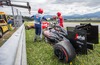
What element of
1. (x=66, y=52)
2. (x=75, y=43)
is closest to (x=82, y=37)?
(x=75, y=43)

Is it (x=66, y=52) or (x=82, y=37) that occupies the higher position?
(x=82, y=37)

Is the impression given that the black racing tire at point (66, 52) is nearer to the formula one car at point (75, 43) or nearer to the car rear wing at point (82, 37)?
the formula one car at point (75, 43)

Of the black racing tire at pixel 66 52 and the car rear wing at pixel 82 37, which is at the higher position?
the car rear wing at pixel 82 37

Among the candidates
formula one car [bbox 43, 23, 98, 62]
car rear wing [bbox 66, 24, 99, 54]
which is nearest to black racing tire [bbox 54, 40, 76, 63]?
formula one car [bbox 43, 23, 98, 62]

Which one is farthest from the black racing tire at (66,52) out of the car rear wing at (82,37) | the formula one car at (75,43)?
the car rear wing at (82,37)

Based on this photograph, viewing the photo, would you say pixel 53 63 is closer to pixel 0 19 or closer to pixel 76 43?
pixel 76 43

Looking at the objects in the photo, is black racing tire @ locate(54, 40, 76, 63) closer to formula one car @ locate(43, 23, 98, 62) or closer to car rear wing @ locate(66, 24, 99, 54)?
formula one car @ locate(43, 23, 98, 62)

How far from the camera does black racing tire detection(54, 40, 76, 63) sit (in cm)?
529

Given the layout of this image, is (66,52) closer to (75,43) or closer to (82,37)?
(75,43)

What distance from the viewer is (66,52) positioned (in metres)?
5.27

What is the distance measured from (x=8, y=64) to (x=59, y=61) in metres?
4.31

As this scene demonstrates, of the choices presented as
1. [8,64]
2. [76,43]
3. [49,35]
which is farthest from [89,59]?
[8,64]

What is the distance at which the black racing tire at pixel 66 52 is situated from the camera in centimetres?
529

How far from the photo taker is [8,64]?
1.55 metres
